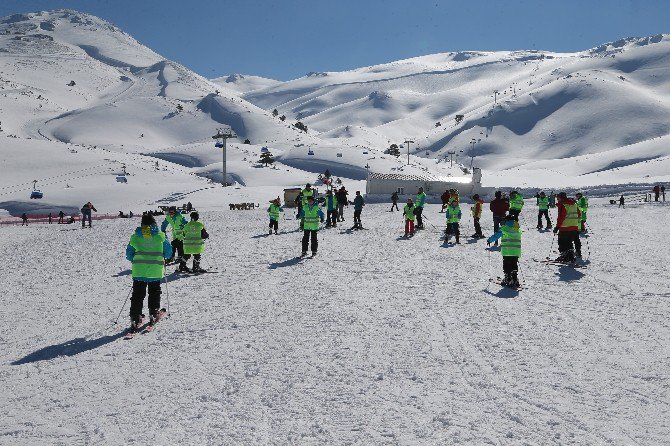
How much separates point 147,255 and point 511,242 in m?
6.68

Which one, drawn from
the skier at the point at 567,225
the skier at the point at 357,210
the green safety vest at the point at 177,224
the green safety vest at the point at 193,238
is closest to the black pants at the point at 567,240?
the skier at the point at 567,225

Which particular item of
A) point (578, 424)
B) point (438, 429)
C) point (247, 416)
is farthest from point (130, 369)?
point (578, 424)

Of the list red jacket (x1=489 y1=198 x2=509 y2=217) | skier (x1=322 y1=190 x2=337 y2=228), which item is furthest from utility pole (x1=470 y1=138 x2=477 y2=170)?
red jacket (x1=489 y1=198 x2=509 y2=217)

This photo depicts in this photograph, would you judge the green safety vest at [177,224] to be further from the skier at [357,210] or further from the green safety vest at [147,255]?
the skier at [357,210]

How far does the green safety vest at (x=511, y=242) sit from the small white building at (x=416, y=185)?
40.1 m

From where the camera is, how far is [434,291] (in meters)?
10.6

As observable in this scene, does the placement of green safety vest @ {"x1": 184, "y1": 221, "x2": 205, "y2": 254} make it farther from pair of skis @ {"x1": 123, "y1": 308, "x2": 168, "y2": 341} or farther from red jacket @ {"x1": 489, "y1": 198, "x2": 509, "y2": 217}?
red jacket @ {"x1": 489, "y1": 198, "x2": 509, "y2": 217}

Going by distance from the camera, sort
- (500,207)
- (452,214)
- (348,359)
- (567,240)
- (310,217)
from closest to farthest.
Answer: (348,359) < (567,240) < (310,217) < (500,207) < (452,214)

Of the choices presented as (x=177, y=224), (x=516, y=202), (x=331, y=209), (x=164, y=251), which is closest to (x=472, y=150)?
(x=331, y=209)

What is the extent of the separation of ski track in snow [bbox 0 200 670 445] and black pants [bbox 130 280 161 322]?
371mm

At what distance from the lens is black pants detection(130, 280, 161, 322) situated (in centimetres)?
812

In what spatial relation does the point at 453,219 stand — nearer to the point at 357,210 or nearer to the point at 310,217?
the point at 310,217

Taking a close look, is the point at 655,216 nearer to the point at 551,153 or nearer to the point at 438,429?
the point at 438,429

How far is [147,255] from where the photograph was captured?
825cm
